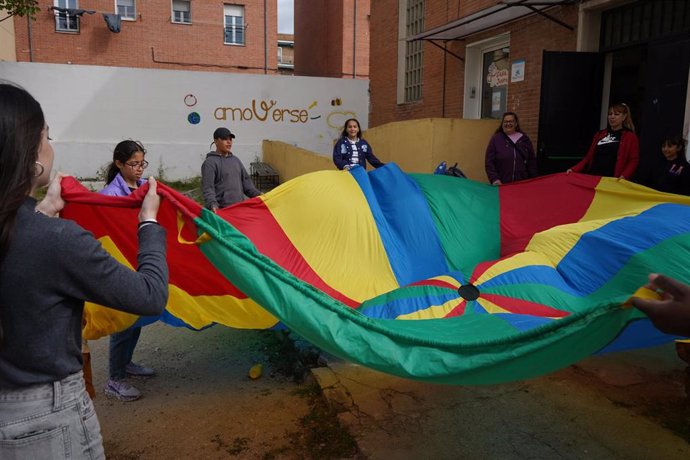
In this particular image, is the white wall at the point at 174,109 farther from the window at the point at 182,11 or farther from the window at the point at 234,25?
the window at the point at 182,11

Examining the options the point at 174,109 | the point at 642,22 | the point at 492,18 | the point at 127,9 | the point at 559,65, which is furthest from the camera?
the point at 127,9

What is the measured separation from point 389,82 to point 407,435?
38.8 ft

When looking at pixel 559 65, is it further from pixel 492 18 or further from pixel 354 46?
pixel 354 46

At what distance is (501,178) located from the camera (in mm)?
6348

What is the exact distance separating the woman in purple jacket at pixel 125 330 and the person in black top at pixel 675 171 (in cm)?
434

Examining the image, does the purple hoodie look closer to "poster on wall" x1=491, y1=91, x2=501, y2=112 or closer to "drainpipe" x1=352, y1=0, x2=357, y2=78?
"poster on wall" x1=491, y1=91, x2=501, y2=112

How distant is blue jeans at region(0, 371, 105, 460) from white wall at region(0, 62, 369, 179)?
1456 cm

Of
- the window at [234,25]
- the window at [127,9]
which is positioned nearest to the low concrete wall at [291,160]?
the window at [234,25]

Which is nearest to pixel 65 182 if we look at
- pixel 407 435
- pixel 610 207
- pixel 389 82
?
pixel 407 435

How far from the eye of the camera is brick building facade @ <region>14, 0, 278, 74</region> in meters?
21.9

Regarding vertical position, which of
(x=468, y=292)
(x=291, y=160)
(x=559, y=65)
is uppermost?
(x=559, y=65)

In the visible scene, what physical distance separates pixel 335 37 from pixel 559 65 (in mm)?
15823

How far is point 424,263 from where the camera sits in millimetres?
3967

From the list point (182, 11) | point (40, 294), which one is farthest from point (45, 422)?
point (182, 11)
